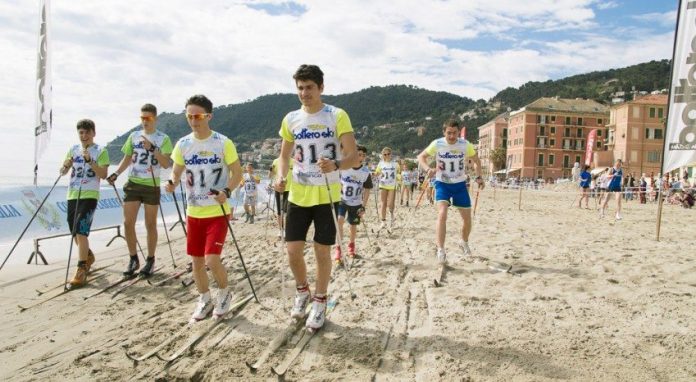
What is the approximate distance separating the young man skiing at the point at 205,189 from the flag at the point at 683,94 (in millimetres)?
7990

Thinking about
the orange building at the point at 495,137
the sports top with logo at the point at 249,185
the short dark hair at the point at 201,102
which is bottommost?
the sports top with logo at the point at 249,185

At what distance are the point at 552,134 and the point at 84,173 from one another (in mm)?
98547

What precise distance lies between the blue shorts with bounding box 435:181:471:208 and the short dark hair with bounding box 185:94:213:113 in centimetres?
367

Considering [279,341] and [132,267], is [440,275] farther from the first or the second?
[132,267]

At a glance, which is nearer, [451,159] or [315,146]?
[315,146]

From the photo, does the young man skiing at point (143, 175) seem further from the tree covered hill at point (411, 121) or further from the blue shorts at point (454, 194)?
the tree covered hill at point (411, 121)

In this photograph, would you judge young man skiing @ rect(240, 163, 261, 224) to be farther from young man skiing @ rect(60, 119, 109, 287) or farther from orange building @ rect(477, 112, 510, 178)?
orange building @ rect(477, 112, 510, 178)

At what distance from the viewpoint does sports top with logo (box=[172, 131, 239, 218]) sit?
429 centimetres

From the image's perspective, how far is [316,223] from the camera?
3.95m

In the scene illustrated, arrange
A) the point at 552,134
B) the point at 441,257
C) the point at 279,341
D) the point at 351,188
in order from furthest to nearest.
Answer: the point at 552,134 → the point at 351,188 → the point at 441,257 → the point at 279,341

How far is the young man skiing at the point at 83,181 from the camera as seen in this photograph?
19.6ft

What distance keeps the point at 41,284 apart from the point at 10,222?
4.62 m

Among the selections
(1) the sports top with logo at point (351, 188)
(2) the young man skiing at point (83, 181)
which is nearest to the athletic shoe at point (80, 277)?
(2) the young man skiing at point (83, 181)

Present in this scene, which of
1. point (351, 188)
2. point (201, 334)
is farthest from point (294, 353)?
point (351, 188)
